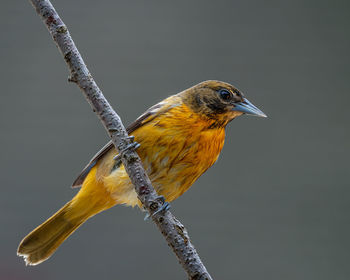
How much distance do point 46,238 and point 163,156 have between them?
957mm

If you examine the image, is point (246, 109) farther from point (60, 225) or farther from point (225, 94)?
point (60, 225)

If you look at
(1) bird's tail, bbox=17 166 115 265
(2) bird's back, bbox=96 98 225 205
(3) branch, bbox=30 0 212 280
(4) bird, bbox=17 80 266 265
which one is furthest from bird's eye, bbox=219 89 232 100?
(3) branch, bbox=30 0 212 280

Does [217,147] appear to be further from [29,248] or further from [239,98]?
[29,248]

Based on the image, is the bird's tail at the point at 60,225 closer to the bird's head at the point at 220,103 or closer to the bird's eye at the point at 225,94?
the bird's head at the point at 220,103

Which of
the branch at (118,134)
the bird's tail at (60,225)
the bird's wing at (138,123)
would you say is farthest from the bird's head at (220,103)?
the branch at (118,134)

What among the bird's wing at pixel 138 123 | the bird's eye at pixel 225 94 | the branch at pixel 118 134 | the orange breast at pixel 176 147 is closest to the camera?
the branch at pixel 118 134

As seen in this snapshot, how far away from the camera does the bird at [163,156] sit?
249 centimetres

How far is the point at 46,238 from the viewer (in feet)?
9.22

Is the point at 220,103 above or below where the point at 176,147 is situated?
above

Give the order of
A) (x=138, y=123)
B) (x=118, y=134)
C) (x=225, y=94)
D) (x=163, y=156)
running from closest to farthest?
(x=118, y=134), (x=163, y=156), (x=138, y=123), (x=225, y=94)

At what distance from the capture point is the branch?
5.65 ft

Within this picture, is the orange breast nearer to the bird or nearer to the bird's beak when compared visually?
the bird

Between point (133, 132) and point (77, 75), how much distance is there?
950 millimetres

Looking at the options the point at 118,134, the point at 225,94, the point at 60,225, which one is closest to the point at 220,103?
the point at 225,94
